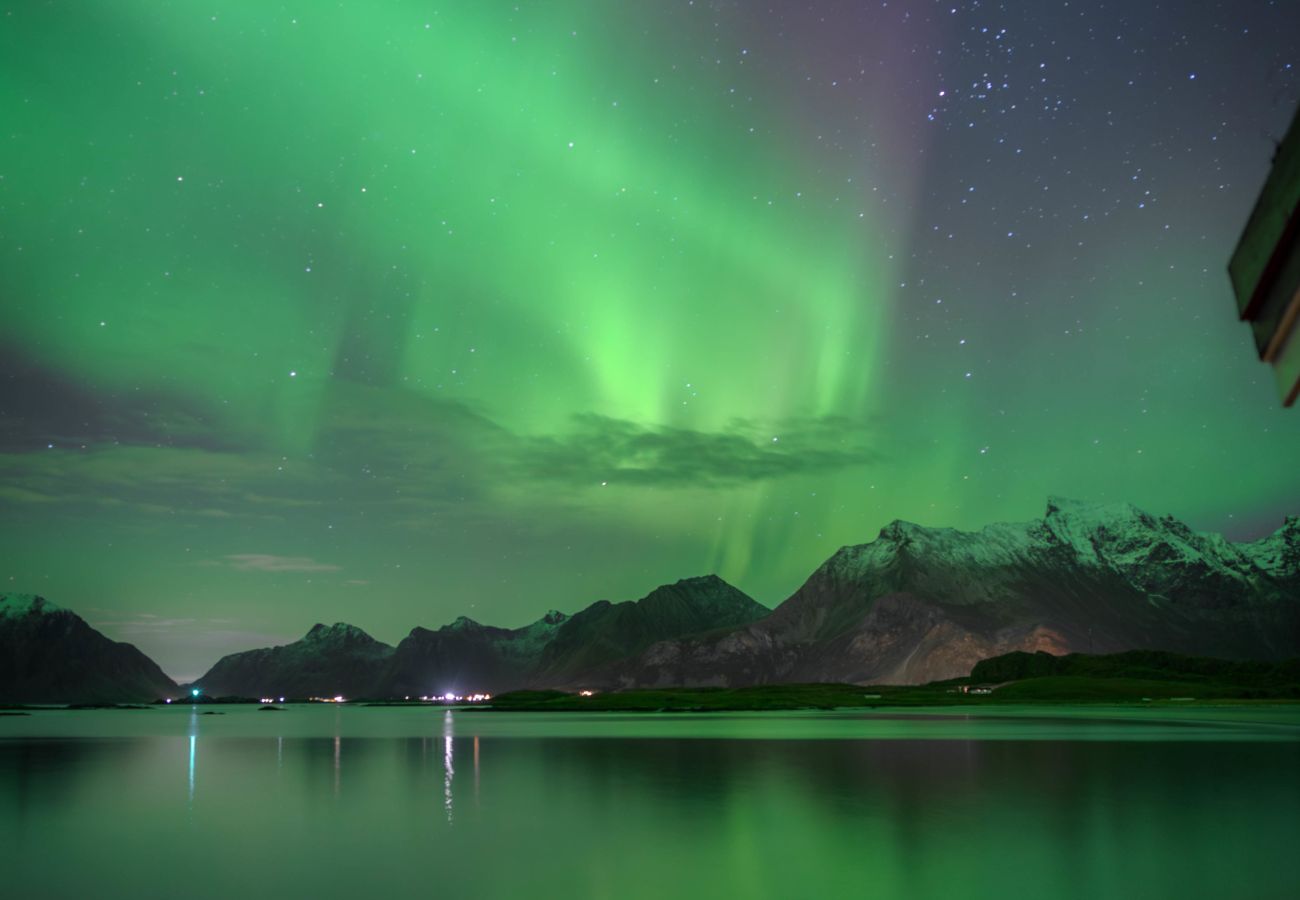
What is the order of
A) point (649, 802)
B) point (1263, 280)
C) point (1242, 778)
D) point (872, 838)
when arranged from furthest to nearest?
point (1242, 778) < point (649, 802) < point (872, 838) < point (1263, 280)

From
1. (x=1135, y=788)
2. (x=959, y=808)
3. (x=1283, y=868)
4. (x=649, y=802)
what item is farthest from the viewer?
(x=1135, y=788)

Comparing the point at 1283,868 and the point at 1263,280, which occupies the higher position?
the point at 1263,280

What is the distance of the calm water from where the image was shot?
22.3 meters

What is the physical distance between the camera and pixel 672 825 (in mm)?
31625

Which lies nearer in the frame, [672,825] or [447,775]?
[672,825]

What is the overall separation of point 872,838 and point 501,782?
24.2m

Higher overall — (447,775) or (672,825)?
(672,825)

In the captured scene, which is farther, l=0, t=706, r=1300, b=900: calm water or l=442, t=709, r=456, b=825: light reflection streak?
l=442, t=709, r=456, b=825: light reflection streak

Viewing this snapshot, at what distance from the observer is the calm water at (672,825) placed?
2227 centimetres

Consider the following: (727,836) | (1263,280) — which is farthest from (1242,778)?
(1263,280)

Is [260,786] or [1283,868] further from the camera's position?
[260,786]

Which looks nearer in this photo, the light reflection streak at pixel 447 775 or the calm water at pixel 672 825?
the calm water at pixel 672 825

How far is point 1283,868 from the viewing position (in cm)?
2302

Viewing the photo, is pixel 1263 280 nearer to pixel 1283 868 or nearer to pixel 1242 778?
pixel 1283 868
